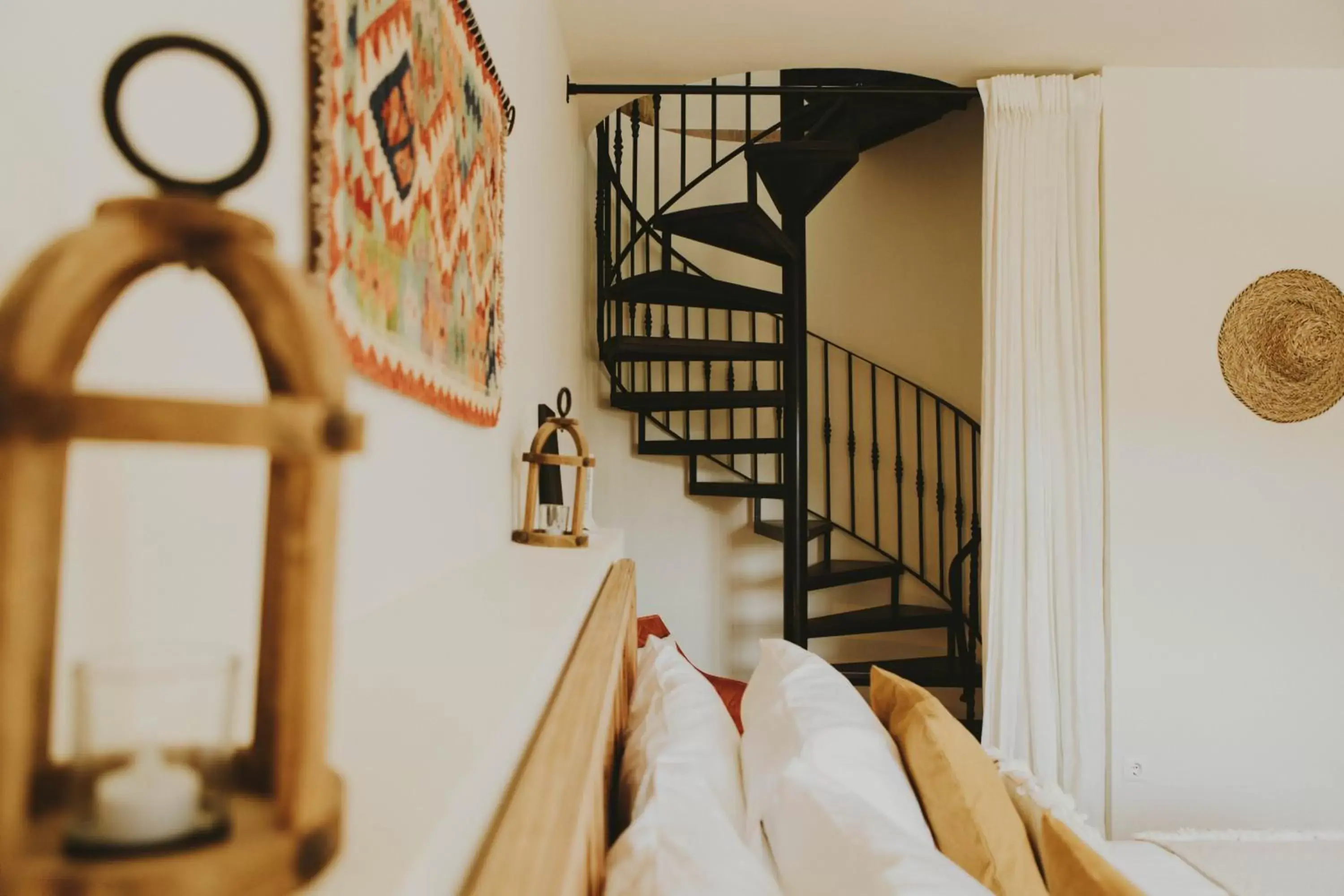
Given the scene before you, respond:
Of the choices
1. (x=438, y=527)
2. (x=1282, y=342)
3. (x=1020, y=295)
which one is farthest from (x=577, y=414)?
(x=1282, y=342)

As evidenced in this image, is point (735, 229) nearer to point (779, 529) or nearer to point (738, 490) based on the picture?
point (738, 490)

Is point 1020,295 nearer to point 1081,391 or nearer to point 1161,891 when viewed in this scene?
point 1081,391

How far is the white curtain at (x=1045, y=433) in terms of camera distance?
305 centimetres

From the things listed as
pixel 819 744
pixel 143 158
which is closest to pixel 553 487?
pixel 819 744

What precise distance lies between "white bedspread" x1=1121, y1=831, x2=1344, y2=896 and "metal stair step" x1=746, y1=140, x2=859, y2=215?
2807 mm

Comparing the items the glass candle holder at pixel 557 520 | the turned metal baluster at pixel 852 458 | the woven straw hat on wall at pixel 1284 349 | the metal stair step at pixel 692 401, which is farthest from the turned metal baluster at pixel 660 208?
the woven straw hat on wall at pixel 1284 349

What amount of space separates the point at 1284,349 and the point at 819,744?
10.6 ft

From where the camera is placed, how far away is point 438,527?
1331 mm

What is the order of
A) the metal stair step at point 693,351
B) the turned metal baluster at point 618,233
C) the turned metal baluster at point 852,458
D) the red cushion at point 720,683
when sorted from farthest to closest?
the turned metal baluster at point 852,458, the turned metal baluster at point 618,233, the metal stair step at point 693,351, the red cushion at point 720,683

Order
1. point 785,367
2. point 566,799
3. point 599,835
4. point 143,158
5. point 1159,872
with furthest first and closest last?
1. point 785,367
2. point 1159,872
3. point 599,835
4. point 566,799
5. point 143,158

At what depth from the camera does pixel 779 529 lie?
4.20 metres

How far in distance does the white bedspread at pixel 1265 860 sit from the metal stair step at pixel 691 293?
2639 millimetres

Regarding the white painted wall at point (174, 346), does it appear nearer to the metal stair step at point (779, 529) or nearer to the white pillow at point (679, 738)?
the white pillow at point (679, 738)

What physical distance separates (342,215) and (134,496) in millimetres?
444
